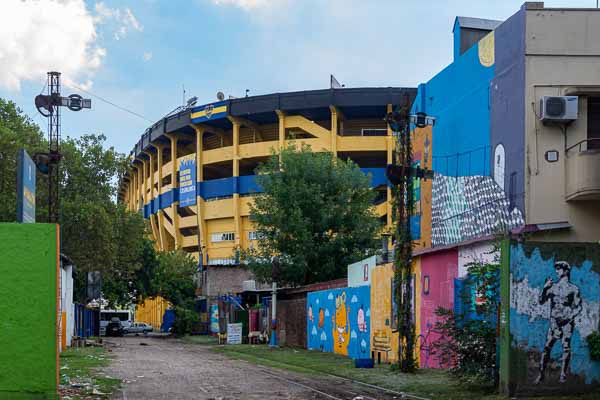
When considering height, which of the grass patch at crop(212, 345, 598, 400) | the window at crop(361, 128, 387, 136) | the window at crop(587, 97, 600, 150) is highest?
the window at crop(361, 128, 387, 136)

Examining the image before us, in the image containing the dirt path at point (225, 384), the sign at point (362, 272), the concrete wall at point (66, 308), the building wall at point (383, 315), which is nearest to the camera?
the dirt path at point (225, 384)

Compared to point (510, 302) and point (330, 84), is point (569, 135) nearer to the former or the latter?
point (510, 302)

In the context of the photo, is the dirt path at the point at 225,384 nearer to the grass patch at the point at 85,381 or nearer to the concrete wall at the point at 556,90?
the grass patch at the point at 85,381

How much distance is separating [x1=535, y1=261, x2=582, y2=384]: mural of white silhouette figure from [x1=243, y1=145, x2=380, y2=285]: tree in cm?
3057

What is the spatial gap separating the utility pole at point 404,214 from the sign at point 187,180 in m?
54.1

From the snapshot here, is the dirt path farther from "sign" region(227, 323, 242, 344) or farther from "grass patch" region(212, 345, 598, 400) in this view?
"sign" region(227, 323, 242, 344)

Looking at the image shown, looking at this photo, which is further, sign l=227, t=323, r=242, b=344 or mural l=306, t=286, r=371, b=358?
sign l=227, t=323, r=242, b=344

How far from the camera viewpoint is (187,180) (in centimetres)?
7781

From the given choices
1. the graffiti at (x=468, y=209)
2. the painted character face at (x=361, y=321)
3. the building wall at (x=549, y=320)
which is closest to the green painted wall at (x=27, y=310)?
the building wall at (x=549, y=320)

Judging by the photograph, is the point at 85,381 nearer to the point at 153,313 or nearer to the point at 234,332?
the point at 234,332

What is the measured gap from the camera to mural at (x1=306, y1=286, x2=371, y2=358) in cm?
3006

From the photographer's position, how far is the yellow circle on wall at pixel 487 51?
27281 millimetres

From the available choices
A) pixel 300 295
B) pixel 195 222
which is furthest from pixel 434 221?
pixel 195 222

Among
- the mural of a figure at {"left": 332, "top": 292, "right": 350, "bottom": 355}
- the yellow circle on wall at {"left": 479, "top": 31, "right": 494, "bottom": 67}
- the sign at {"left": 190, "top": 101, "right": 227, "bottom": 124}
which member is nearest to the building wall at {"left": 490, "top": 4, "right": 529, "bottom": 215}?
the yellow circle on wall at {"left": 479, "top": 31, "right": 494, "bottom": 67}
